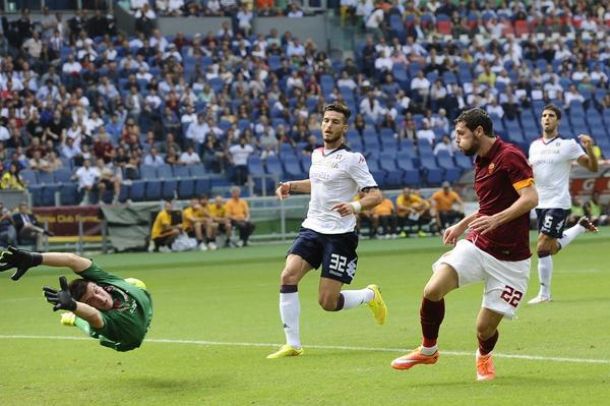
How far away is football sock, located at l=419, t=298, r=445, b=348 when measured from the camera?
11169 mm

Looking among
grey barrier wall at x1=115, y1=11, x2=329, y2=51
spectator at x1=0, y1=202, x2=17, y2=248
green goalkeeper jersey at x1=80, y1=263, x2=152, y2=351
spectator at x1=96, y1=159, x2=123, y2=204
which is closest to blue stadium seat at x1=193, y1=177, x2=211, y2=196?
spectator at x1=96, y1=159, x2=123, y2=204

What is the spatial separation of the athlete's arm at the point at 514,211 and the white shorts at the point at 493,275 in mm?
367

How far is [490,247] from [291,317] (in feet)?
10.00

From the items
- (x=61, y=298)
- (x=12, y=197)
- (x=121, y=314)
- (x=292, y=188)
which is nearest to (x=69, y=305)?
(x=61, y=298)

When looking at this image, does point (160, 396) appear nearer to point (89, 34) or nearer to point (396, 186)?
point (396, 186)

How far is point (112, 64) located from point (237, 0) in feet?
26.5

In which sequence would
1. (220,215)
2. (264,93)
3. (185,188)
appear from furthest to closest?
(264,93) → (185,188) → (220,215)

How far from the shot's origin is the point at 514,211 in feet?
34.6

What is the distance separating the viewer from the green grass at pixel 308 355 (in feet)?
34.9

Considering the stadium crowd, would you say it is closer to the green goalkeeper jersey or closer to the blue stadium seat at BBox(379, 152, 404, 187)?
the blue stadium seat at BBox(379, 152, 404, 187)

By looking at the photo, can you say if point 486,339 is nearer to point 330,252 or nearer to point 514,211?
point 514,211

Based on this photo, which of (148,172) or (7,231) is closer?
(7,231)

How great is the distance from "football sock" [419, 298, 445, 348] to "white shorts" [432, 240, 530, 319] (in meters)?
0.38

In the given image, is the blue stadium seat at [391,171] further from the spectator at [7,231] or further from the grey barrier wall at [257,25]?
the spectator at [7,231]
